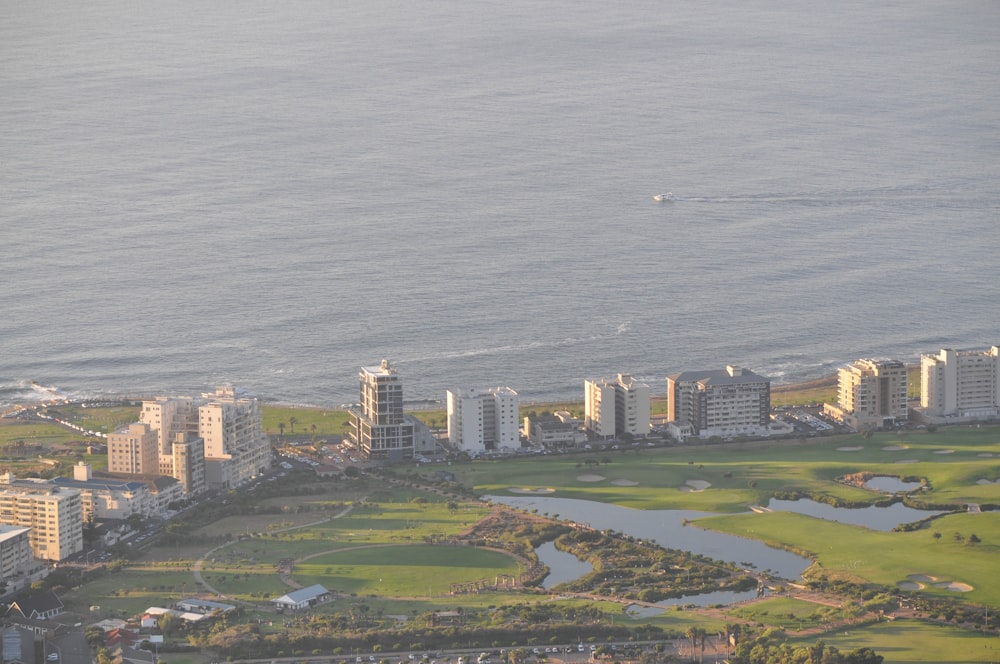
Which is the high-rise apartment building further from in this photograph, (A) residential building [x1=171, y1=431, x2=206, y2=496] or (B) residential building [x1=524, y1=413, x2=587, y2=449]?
(B) residential building [x1=524, y1=413, x2=587, y2=449]

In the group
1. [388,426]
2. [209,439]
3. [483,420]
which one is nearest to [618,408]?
[483,420]

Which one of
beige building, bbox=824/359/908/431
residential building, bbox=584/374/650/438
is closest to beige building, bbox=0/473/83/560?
residential building, bbox=584/374/650/438

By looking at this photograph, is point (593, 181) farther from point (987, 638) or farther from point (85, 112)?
point (987, 638)

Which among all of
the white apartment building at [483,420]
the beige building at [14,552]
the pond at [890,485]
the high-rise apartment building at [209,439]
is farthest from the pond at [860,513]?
the beige building at [14,552]

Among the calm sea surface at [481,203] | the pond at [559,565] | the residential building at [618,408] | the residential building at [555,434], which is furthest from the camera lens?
the calm sea surface at [481,203]

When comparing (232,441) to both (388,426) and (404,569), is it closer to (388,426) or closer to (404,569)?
(388,426)

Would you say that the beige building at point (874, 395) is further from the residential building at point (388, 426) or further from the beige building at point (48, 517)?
the beige building at point (48, 517)

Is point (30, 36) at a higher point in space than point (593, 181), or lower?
higher

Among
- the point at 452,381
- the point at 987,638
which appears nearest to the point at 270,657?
the point at 987,638
